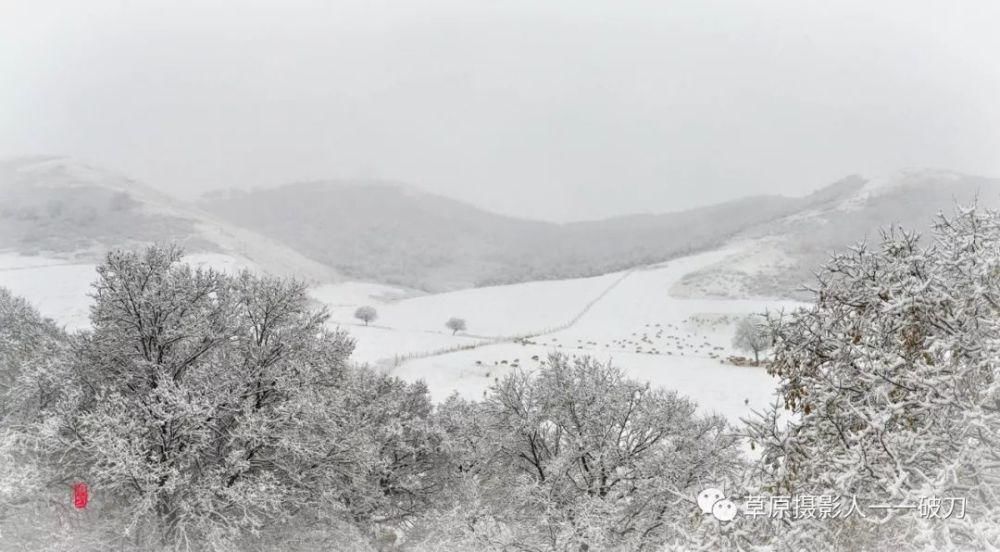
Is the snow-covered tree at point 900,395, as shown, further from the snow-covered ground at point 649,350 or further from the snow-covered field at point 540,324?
the snow-covered field at point 540,324

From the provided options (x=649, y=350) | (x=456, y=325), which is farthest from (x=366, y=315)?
(x=649, y=350)

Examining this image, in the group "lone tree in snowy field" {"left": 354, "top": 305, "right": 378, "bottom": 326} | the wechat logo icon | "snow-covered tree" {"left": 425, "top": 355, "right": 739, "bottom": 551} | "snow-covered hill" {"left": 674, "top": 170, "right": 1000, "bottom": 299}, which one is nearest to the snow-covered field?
"lone tree in snowy field" {"left": 354, "top": 305, "right": 378, "bottom": 326}

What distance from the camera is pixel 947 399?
15.8 ft

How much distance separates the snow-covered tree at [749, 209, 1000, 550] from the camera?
15.5 feet

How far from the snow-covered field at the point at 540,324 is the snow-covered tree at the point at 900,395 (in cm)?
1415

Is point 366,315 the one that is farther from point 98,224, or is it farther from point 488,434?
point 98,224

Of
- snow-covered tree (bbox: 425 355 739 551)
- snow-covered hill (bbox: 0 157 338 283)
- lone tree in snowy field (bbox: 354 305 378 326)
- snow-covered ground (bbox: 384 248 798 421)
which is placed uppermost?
snow-covered hill (bbox: 0 157 338 283)

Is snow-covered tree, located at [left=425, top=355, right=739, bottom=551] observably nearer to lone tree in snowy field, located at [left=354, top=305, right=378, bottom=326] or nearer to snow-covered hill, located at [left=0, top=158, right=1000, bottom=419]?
snow-covered hill, located at [left=0, top=158, right=1000, bottom=419]

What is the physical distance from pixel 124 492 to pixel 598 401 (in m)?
11.1

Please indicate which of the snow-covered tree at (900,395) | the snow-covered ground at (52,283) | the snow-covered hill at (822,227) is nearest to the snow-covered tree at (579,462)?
the snow-covered tree at (900,395)

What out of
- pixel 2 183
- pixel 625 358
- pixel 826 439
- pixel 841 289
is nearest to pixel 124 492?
pixel 826 439

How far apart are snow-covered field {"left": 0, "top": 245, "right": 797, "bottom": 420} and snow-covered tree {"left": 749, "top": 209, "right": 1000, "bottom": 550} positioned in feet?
46.4

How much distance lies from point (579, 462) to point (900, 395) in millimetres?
8869

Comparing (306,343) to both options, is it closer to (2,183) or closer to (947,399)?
(947,399)
